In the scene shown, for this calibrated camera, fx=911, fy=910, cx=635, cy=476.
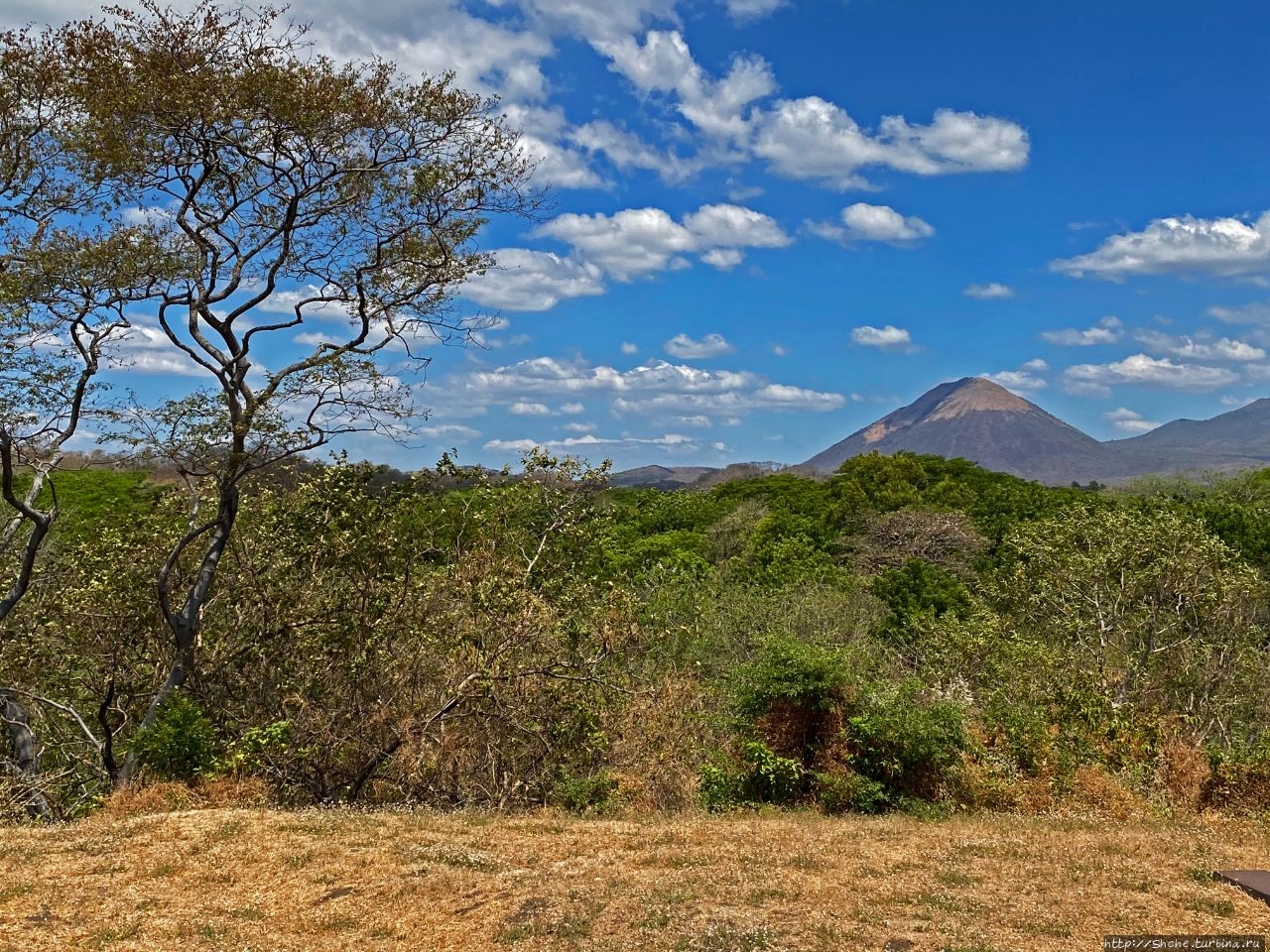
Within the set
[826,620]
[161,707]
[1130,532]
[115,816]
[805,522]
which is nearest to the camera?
[115,816]

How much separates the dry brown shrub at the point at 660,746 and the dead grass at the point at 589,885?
2.25m

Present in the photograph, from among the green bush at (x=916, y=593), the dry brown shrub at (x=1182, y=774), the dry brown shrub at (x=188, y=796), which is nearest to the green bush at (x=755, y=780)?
the dry brown shrub at (x=1182, y=774)

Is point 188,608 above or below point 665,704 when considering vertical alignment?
above

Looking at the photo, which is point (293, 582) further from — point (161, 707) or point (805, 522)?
point (805, 522)

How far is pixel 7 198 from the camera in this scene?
38.8 ft

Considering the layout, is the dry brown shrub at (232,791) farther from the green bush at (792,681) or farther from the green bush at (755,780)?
the green bush at (792,681)

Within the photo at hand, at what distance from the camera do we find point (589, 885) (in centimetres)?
724

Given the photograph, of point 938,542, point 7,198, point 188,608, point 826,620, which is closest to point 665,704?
point 188,608

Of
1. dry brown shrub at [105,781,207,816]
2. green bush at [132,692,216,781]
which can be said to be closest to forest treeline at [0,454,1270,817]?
green bush at [132,692,216,781]

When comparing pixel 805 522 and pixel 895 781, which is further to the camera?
pixel 805 522

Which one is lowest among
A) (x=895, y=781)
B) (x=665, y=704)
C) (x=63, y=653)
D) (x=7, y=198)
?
(x=895, y=781)

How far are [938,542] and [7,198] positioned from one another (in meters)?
32.5

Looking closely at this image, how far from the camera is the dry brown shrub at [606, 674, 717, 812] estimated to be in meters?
11.6

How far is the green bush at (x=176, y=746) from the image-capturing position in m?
10.5
